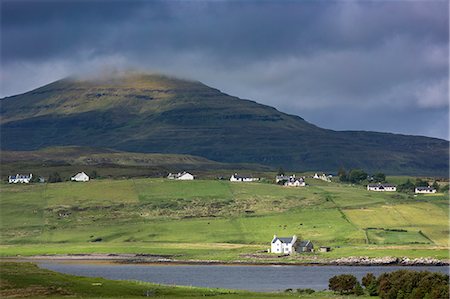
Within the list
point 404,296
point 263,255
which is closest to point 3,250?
point 263,255

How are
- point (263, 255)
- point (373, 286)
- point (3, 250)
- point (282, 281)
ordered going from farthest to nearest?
point (3, 250) < point (263, 255) < point (282, 281) < point (373, 286)

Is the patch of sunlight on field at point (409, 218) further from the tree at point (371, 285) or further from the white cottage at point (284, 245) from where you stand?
the tree at point (371, 285)

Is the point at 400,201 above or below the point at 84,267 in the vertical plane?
above

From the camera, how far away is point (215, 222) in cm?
17288

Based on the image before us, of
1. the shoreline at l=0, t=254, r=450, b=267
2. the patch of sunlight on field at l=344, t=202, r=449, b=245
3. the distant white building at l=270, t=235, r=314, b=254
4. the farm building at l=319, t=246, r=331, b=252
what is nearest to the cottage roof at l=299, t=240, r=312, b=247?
the distant white building at l=270, t=235, r=314, b=254

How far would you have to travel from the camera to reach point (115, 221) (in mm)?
178375

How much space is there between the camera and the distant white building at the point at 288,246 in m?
148

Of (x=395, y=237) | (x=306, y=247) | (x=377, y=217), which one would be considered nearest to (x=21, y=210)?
(x=306, y=247)

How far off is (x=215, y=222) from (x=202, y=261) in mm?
35035

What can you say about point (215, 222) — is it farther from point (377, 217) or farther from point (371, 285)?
point (371, 285)

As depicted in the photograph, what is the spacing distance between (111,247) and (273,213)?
37.2m

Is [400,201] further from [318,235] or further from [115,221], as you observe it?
[115,221]

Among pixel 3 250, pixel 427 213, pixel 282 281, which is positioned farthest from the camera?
pixel 427 213

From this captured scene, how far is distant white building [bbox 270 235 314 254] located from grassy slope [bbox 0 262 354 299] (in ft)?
211
